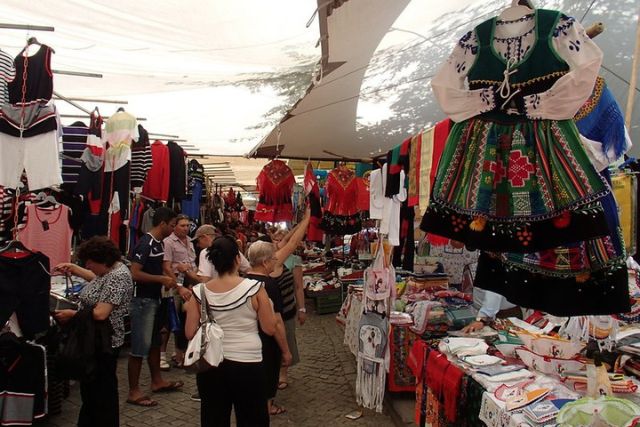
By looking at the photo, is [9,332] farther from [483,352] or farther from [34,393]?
[483,352]

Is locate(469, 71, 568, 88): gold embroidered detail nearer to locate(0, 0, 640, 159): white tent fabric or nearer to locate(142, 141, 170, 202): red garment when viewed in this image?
locate(0, 0, 640, 159): white tent fabric

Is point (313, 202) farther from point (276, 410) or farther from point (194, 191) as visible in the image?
point (276, 410)

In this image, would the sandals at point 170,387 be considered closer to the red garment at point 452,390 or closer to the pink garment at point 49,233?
the pink garment at point 49,233

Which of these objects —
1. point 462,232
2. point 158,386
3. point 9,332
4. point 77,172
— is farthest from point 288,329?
point 462,232

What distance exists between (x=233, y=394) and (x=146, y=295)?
7.68 ft

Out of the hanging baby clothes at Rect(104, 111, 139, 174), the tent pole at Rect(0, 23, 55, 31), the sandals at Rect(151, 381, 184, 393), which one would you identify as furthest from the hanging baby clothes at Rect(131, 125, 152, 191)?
the tent pole at Rect(0, 23, 55, 31)

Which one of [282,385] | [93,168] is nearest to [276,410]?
[282,385]

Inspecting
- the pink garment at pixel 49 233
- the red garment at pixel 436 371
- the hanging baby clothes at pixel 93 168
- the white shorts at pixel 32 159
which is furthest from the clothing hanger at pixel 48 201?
the red garment at pixel 436 371

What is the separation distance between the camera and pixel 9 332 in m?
3.79

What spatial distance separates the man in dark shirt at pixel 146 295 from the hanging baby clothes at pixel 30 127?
1425mm

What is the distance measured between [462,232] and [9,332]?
367cm

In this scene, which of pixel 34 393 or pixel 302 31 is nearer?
pixel 302 31

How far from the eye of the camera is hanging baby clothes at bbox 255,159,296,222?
7500mm

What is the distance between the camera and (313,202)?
7.87 metres
